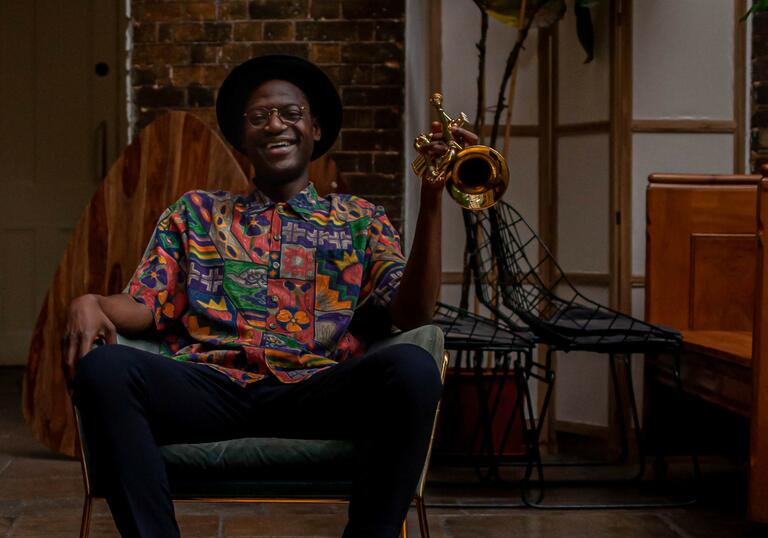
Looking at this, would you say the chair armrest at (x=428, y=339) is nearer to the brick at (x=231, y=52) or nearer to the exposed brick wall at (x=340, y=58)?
the exposed brick wall at (x=340, y=58)

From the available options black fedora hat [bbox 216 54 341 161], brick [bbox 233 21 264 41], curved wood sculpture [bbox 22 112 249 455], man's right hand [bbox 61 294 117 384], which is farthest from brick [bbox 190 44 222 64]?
man's right hand [bbox 61 294 117 384]

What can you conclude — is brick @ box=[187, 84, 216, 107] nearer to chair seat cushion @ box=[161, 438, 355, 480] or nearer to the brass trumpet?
the brass trumpet

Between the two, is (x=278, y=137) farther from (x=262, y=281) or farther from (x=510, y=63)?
(x=510, y=63)

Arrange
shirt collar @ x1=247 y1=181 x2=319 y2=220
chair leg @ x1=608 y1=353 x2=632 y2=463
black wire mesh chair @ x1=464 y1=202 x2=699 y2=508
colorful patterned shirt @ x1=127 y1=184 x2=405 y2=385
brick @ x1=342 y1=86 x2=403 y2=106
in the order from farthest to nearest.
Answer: brick @ x1=342 y1=86 x2=403 y2=106, chair leg @ x1=608 y1=353 x2=632 y2=463, black wire mesh chair @ x1=464 y1=202 x2=699 y2=508, shirt collar @ x1=247 y1=181 x2=319 y2=220, colorful patterned shirt @ x1=127 y1=184 x2=405 y2=385

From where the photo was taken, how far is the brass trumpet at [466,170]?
212 cm

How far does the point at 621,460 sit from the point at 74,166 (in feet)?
11.2

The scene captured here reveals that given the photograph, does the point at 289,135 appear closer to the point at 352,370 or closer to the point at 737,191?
the point at 352,370

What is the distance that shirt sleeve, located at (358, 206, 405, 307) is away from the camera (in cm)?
239

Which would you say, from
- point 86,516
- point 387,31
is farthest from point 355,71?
point 86,516

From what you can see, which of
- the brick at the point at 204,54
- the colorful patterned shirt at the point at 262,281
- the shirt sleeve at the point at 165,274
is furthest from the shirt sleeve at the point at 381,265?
the brick at the point at 204,54

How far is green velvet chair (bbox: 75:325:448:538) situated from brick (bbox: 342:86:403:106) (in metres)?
2.29

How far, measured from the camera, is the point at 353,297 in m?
2.39

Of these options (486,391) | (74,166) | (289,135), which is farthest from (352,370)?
(74,166)

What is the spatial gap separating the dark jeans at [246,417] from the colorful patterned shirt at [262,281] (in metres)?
0.11
